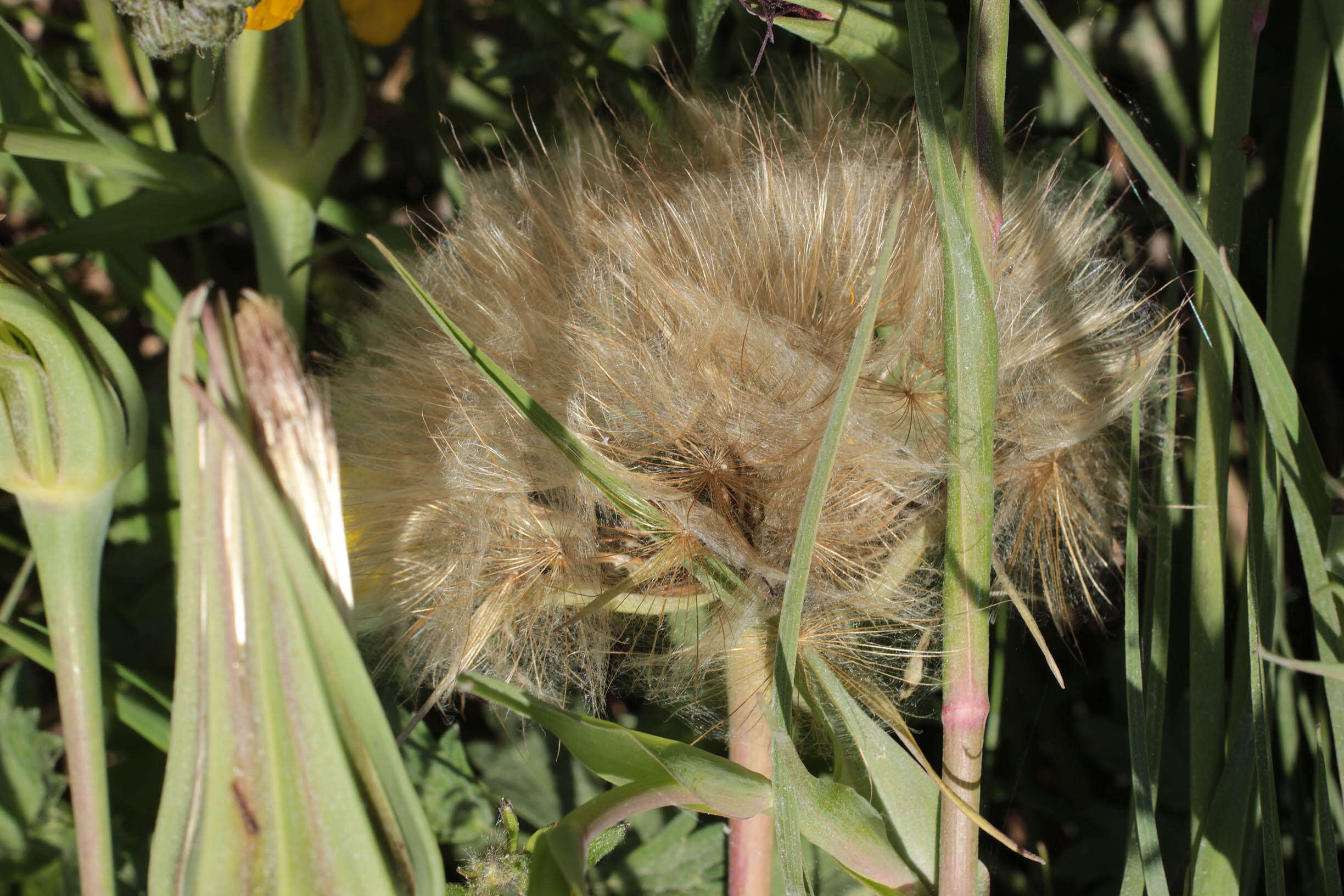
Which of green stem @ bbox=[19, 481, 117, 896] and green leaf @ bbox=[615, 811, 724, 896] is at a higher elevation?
green stem @ bbox=[19, 481, 117, 896]

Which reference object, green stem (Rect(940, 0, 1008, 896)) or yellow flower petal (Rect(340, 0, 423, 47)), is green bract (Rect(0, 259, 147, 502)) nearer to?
yellow flower petal (Rect(340, 0, 423, 47))

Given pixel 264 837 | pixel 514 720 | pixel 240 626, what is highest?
pixel 240 626

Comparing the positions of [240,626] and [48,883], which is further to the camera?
[48,883]

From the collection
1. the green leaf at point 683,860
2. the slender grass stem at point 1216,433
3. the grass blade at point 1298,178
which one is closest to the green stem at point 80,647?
the green leaf at point 683,860

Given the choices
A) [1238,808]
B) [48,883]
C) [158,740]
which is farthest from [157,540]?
[1238,808]

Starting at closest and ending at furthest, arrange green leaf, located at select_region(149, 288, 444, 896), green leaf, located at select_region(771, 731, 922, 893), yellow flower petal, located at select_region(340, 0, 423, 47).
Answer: green leaf, located at select_region(149, 288, 444, 896) → green leaf, located at select_region(771, 731, 922, 893) → yellow flower petal, located at select_region(340, 0, 423, 47)

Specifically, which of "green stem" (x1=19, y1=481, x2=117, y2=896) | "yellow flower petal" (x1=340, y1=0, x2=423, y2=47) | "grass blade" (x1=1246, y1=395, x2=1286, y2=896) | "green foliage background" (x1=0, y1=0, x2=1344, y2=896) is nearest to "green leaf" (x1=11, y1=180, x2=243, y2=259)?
"green foliage background" (x1=0, y1=0, x2=1344, y2=896)

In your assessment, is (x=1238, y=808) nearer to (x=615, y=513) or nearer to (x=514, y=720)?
(x=615, y=513)
